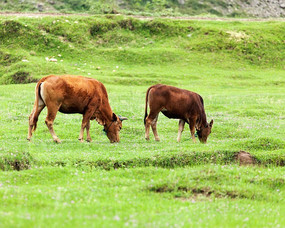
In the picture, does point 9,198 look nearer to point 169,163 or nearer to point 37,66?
point 169,163

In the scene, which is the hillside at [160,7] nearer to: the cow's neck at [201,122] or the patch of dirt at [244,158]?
the cow's neck at [201,122]

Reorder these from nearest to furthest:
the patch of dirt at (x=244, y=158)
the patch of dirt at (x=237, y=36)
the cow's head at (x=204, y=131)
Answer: the patch of dirt at (x=244, y=158)
the cow's head at (x=204, y=131)
the patch of dirt at (x=237, y=36)

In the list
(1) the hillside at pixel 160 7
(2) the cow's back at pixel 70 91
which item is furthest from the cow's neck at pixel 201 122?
(1) the hillside at pixel 160 7

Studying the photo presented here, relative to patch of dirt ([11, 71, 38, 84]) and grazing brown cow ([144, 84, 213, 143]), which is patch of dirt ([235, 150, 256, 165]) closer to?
grazing brown cow ([144, 84, 213, 143])

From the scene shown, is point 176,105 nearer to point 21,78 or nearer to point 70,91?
point 70,91

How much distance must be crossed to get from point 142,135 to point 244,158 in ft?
20.8

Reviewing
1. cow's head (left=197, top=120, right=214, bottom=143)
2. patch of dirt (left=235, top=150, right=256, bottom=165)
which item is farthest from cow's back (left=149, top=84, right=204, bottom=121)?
patch of dirt (left=235, top=150, right=256, bottom=165)

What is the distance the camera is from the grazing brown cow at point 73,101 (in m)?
15.1

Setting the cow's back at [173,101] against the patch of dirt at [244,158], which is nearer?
the patch of dirt at [244,158]

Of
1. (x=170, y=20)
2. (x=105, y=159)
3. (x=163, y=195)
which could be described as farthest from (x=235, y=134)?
(x=170, y=20)

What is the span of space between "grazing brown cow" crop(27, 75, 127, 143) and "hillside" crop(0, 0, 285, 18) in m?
41.2

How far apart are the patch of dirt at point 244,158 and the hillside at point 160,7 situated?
44604 millimetres

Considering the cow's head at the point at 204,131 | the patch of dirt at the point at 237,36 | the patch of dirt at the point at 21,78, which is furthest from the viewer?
the patch of dirt at the point at 237,36

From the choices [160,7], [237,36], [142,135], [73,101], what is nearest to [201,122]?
[142,135]
